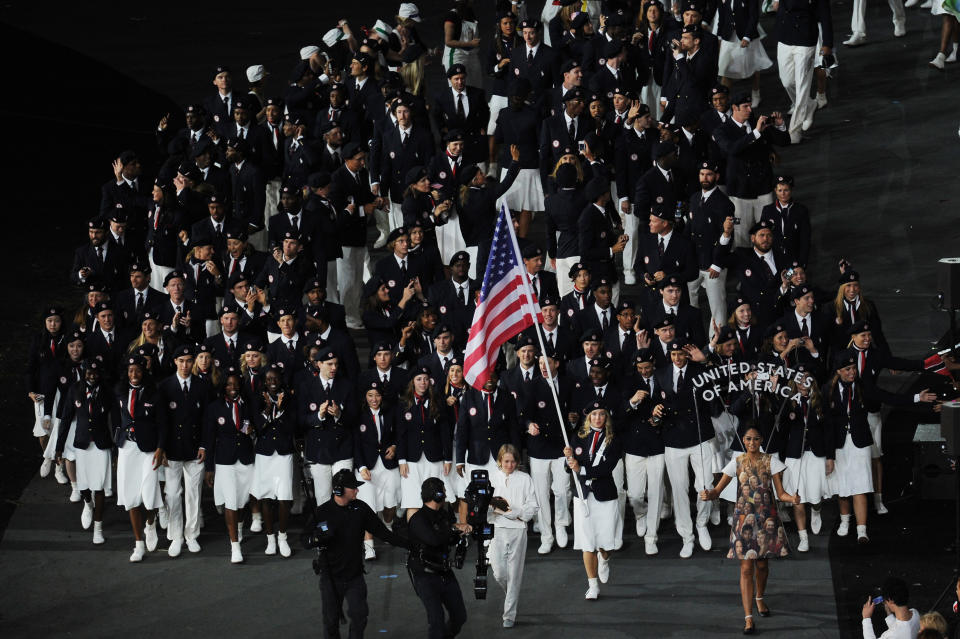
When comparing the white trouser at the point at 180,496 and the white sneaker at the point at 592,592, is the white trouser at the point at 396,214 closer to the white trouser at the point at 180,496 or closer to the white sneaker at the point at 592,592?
the white trouser at the point at 180,496

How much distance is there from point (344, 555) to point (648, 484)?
12.5 feet

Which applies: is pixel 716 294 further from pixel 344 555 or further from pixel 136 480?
pixel 136 480

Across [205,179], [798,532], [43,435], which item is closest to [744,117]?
[798,532]

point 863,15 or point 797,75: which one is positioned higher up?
point 863,15

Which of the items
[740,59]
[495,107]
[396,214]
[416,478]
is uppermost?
[740,59]

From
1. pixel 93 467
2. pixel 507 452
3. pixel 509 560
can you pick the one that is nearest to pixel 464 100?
pixel 93 467

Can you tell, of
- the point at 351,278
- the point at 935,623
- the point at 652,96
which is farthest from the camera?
the point at 652,96

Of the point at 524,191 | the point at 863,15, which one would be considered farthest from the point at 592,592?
the point at 863,15

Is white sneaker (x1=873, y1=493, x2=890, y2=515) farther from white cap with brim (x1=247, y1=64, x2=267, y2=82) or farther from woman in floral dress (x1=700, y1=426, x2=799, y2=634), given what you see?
white cap with brim (x1=247, y1=64, x2=267, y2=82)

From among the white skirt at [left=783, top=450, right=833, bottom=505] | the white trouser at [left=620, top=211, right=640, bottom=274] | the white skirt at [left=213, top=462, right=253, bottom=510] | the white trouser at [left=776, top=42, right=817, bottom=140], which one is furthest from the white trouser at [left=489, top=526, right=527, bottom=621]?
the white trouser at [left=776, top=42, right=817, bottom=140]

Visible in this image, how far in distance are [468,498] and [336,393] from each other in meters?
2.71

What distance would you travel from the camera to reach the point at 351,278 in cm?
2095

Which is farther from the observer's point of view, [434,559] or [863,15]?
[863,15]

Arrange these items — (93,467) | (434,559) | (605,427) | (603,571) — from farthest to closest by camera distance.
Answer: (93,467)
(605,427)
(603,571)
(434,559)
